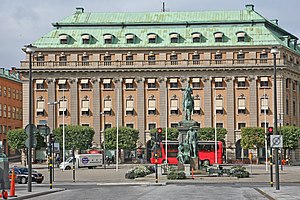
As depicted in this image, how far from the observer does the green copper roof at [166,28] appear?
126688 mm

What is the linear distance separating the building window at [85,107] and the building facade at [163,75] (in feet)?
0.56

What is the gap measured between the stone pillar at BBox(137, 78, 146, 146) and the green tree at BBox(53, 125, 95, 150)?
30.0 ft

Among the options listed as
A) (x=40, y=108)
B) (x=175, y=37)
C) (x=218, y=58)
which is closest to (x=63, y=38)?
(x=40, y=108)

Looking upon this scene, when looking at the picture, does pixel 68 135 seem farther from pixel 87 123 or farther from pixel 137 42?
pixel 137 42

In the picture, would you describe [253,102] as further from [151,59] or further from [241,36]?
[151,59]

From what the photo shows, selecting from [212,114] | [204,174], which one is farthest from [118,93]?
[204,174]

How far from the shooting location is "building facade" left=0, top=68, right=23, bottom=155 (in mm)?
145125

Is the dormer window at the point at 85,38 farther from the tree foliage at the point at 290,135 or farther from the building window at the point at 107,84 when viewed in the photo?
the tree foliage at the point at 290,135

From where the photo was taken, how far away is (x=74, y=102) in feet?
417

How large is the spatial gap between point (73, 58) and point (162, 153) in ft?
97.5

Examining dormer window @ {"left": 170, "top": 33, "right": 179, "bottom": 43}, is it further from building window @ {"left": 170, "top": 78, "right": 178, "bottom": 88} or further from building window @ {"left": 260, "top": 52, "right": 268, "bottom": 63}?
building window @ {"left": 260, "top": 52, "right": 268, "bottom": 63}

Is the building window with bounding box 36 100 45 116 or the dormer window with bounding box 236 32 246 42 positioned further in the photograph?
the building window with bounding box 36 100 45 116

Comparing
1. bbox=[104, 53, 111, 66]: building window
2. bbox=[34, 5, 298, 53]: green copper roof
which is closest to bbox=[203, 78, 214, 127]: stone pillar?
bbox=[34, 5, 298, 53]: green copper roof

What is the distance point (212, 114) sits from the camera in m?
126
